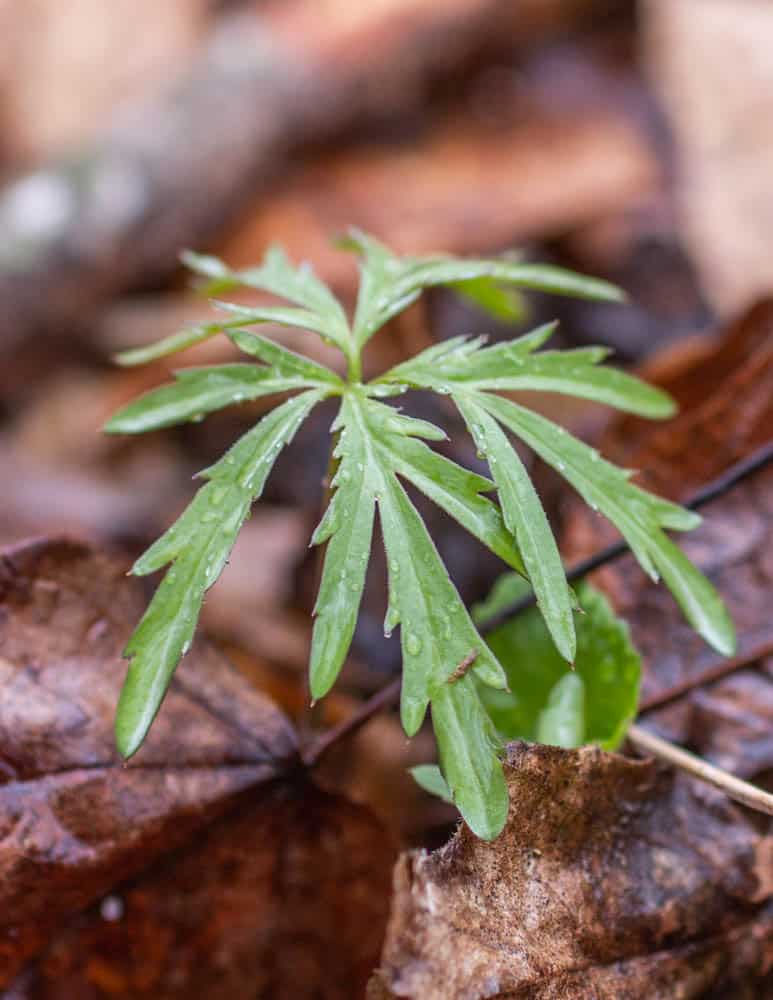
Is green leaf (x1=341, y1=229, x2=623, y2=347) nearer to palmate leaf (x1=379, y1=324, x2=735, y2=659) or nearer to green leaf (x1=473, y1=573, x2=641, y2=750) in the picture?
palmate leaf (x1=379, y1=324, x2=735, y2=659)

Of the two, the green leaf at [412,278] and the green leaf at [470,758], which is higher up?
the green leaf at [412,278]

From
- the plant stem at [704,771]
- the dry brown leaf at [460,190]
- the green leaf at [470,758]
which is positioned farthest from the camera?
the dry brown leaf at [460,190]

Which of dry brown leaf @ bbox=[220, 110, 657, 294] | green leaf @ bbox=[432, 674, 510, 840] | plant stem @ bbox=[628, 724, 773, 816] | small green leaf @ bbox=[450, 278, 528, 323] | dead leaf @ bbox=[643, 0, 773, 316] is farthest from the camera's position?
A: dry brown leaf @ bbox=[220, 110, 657, 294]

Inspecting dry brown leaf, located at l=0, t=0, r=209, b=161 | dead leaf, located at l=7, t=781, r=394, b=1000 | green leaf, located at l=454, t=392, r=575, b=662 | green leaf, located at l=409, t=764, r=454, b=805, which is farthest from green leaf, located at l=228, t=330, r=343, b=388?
dry brown leaf, located at l=0, t=0, r=209, b=161

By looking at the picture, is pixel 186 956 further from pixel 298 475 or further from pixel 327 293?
pixel 298 475

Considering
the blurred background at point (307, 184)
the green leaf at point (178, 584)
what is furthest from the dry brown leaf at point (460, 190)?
the green leaf at point (178, 584)

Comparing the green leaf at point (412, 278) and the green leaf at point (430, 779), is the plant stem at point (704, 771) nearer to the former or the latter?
the green leaf at point (430, 779)

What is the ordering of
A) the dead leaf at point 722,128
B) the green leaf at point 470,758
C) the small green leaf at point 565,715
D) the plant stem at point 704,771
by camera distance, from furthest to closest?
the dead leaf at point 722,128 → the small green leaf at point 565,715 → the plant stem at point 704,771 → the green leaf at point 470,758
